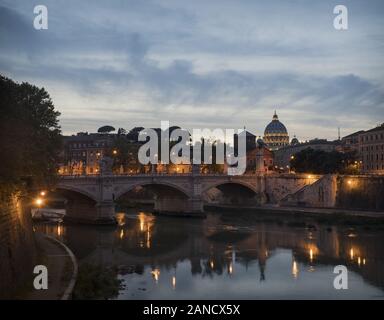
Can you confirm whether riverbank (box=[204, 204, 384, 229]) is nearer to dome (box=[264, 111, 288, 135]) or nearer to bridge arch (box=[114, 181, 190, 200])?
bridge arch (box=[114, 181, 190, 200])

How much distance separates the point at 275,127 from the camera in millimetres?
159875

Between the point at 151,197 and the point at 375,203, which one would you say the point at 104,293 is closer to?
the point at 375,203

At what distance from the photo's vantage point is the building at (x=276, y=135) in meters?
156

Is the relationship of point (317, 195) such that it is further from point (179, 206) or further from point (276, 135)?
point (276, 135)

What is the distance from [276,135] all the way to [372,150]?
86.3m

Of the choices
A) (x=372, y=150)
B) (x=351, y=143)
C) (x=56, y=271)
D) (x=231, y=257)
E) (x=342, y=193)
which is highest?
(x=351, y=143)

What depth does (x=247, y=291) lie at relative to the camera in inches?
847

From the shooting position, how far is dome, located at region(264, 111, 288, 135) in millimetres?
158625

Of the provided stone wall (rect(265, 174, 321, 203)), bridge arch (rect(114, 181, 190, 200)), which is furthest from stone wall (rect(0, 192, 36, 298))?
stone wall (rect(265, 174, 321, 203))

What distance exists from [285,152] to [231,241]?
283 ft

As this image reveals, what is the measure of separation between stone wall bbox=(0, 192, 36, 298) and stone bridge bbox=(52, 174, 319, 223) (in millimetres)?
17102

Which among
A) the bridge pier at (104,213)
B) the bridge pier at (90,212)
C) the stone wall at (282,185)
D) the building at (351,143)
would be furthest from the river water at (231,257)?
the building at (351,143)

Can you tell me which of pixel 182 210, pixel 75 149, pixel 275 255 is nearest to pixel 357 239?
pixel 275 255

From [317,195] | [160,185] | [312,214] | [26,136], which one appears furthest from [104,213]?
[317,195]
